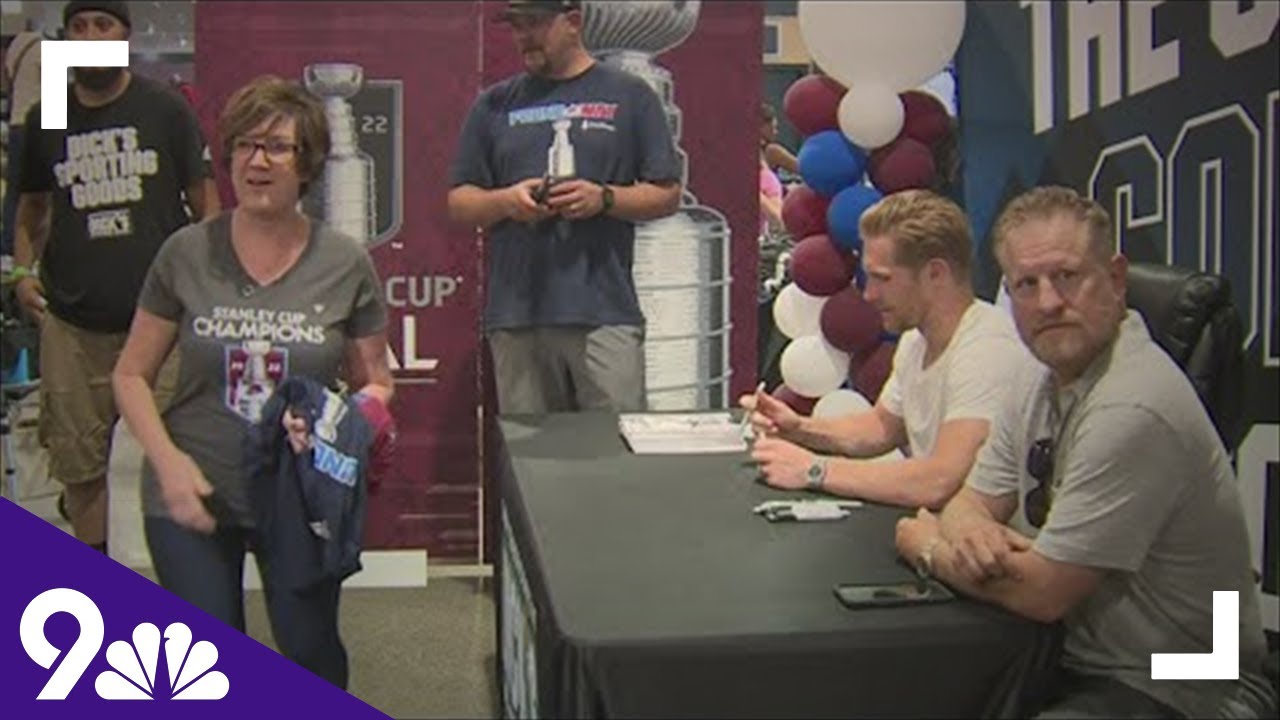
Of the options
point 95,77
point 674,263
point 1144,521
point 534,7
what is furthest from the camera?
point 674,263

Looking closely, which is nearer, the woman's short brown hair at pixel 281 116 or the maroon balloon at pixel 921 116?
the woman's short brown hair at pixel 281 116

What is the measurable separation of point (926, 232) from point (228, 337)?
72 centimetres

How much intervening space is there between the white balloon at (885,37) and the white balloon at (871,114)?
18 mm

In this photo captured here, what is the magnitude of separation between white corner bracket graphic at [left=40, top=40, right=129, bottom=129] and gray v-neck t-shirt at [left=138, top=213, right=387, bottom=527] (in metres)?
0.24

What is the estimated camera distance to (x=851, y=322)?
2406mm

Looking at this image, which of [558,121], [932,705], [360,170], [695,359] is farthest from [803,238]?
[932,705]

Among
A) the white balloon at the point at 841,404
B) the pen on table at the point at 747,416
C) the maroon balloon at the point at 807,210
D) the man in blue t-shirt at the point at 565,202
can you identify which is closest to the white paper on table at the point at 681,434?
the pen on table at the point at 747,416

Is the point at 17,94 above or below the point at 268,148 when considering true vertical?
above

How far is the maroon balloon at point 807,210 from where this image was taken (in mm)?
2461

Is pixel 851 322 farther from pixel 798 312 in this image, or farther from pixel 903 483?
pixel 903 483

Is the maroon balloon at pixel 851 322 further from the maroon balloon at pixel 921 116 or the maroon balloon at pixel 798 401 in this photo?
the maroon balloon at pixel 921 116

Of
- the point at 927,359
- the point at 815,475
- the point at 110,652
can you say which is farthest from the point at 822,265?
the point at 110,652

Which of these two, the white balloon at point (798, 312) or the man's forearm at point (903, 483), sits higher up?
the white balloon at point (798, 312)

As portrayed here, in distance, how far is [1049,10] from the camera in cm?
201
